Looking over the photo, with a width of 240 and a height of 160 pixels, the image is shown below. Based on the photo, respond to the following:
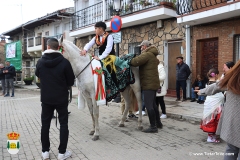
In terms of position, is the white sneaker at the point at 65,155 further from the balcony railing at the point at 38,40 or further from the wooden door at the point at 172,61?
the balcony railing at the point at 38,40

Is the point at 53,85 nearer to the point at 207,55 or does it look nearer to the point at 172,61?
the point at 207,55

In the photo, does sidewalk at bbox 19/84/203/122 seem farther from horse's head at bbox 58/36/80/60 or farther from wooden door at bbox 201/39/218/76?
horse's head at bbox 58/36/80/60

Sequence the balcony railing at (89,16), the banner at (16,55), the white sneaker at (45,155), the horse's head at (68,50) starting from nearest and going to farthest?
the white sneaker at (45,155) < the horse's head at (68,50) < the balcony railing at (89,16) < the banner at (16,55)

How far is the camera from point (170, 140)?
15.3 feet

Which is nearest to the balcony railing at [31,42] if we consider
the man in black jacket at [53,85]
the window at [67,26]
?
the window at [67,26]

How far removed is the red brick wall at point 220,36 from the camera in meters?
8.16

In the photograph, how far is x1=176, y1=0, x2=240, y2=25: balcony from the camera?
7.32m

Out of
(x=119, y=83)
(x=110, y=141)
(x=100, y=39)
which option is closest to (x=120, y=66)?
(x=119, y=83)

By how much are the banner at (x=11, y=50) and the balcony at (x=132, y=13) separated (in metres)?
6.81

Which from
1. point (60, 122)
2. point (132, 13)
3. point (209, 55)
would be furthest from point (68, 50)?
point (132, 13)

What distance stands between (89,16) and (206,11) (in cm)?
980

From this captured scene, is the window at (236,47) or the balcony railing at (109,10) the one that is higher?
the balcony railing at (109,10)

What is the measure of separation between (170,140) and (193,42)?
592 centimetres

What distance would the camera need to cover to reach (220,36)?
8.51 metres
